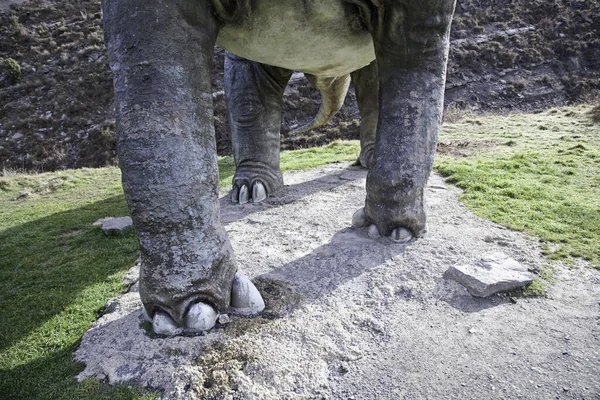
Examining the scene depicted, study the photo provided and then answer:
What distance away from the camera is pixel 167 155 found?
47.2 inches

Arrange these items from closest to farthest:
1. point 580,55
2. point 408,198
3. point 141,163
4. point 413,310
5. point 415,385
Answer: point 415,385
point 141,163
point 413,310
point 408,198
point 580,55

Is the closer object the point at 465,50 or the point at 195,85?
the point at 195,85

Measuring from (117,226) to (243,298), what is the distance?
1.25 meters

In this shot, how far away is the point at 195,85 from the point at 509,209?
1.69 meters

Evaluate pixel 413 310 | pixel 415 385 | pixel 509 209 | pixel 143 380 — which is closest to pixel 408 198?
pixel 413 310

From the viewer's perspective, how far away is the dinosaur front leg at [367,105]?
334 cm

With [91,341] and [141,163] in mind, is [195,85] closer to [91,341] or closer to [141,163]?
[141,163]

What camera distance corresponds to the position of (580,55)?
13164mm

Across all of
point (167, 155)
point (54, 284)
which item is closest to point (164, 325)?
point (167, 155)

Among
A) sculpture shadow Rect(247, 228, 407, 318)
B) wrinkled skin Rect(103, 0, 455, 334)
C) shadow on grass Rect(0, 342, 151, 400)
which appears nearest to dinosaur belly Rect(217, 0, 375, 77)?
wrinkled skin Rect(103, 0, 455, 334)

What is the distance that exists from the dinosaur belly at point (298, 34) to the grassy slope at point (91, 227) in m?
1.05

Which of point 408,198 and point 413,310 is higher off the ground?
point 408,198

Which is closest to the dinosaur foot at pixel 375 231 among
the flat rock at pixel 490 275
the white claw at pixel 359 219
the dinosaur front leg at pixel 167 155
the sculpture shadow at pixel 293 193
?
the white claw at pixel 359 219

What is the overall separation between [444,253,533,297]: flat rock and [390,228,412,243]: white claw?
0.32m
